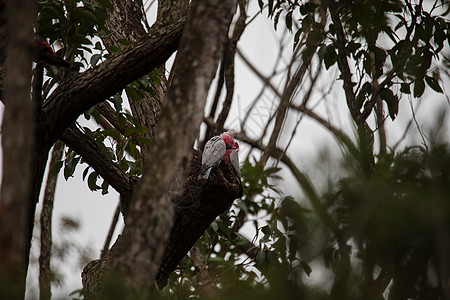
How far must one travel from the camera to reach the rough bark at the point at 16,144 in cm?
172

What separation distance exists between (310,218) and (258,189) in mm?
3392

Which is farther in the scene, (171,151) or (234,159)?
(234,159)

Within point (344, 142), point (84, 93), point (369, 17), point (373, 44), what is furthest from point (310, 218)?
point (373, 44)

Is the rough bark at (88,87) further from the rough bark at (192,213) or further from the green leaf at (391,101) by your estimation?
the green leaf at (391,101)

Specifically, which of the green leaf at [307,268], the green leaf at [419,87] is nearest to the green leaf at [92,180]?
the green leaf at [419,87]

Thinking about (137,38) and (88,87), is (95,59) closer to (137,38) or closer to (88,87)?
(88,87)

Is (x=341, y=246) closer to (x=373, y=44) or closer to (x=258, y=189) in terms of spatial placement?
(x=373, y=44)

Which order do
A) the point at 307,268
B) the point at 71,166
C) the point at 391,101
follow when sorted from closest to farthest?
the point at 307,268
the point at 71,166
the point at 391,101

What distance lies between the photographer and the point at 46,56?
2.77 meters

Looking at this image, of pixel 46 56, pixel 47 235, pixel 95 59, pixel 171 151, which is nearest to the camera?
pixel 171 151

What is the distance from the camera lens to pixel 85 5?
313cm

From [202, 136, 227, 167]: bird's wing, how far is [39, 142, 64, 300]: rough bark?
8.27 feet

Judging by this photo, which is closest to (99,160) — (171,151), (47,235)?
(171,151)

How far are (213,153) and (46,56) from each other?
1.25m
